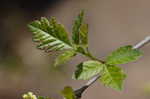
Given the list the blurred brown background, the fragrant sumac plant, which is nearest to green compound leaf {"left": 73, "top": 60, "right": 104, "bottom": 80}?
the fragrant sumac plant

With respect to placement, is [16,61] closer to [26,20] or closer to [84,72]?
[26,20]

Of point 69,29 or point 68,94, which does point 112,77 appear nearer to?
point 68,94

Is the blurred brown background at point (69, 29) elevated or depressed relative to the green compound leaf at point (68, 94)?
depressed

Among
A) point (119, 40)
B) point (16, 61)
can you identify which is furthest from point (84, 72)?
point (119, 40)

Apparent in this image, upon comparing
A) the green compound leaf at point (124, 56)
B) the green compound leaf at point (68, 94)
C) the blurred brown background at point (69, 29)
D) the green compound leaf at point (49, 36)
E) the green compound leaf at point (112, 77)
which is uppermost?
the green compound leaf at point (49, 36)

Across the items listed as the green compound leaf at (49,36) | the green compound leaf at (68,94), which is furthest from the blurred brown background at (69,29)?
the green compound leaf at (68,94)

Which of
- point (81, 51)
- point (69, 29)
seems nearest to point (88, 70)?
point (81, 51)

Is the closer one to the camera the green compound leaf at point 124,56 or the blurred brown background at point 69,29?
the green compound leaf at point 124,56

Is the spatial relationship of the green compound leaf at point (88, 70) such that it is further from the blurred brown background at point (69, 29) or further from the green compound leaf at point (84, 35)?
the blurred brown background at point (69, 29)
